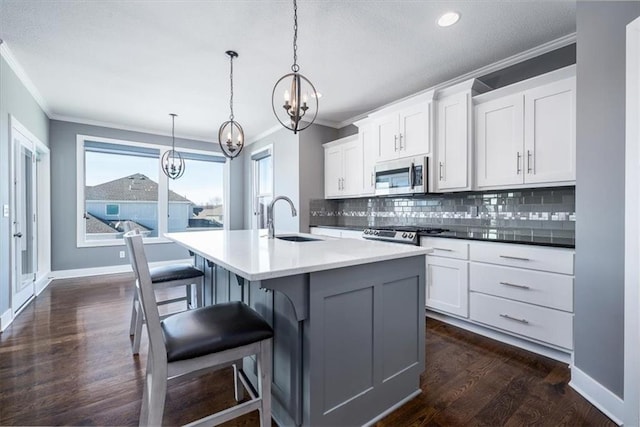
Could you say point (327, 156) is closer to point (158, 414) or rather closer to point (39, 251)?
point (158, 414)

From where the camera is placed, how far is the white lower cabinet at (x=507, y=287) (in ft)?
7.03

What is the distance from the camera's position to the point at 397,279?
5.39 ft

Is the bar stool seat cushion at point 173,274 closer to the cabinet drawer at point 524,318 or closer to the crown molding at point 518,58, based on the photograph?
the cabinet drawer at point 524,318

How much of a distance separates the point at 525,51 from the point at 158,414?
12.2 ft

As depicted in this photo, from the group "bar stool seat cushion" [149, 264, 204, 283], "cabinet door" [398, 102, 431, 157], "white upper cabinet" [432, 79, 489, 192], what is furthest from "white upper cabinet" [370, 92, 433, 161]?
"bar stool seat cushion" [149, 264, 204, 283]

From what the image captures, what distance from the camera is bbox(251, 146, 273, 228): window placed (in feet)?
19.1

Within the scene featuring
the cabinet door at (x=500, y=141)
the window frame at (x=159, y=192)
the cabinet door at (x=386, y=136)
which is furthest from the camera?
the window frame at (x=159, y=192)

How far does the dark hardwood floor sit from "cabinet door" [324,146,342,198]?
2.64m

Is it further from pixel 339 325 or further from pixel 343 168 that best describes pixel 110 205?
pixel 339 325

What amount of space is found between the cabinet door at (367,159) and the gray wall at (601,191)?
2283 mm

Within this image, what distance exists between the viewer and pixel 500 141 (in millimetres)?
2740

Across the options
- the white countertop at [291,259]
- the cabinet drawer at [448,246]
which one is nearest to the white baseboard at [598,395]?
the cabinet drawer at [448,246]

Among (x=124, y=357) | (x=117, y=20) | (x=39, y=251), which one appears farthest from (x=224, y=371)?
(x=39, y=251)

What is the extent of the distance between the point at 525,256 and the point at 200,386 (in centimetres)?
253
